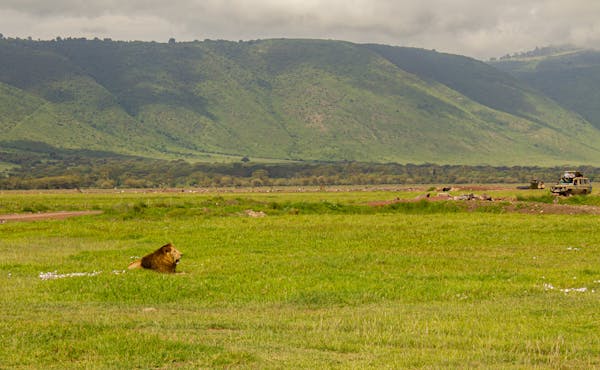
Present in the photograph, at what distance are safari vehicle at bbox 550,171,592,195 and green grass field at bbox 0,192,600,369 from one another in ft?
99.8

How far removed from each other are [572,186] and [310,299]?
5696cm

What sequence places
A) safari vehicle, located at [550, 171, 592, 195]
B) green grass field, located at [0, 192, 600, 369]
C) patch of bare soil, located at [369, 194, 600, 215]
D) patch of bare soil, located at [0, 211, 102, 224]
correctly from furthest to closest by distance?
safari vehicle, located at [550, 171, 592, 195] → patch of bare soil, located at [0, 211, 102, 224] → patch of bare soil, located at [369, 194, 600, 215] → green grass field, located at [0, 192, 600, 369]

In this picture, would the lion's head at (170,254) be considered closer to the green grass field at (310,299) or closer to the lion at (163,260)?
the lion at (163,260)

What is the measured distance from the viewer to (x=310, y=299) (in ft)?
74.9

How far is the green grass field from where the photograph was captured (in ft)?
51.1

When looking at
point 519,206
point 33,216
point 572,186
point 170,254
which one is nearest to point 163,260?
point 170,254

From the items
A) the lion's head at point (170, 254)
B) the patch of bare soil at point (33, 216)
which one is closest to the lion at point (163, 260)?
the lion's head at point (170, 254)

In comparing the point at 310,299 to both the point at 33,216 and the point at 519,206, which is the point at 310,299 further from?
the point at 33,216

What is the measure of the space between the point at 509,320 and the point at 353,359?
5.60 metres

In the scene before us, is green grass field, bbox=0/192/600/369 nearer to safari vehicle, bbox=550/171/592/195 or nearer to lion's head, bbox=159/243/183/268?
lion's head, bbox=159/243/183/268

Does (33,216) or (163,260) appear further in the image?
(33,216)

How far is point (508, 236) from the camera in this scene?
4050cm

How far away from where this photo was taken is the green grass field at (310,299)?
15570 mm

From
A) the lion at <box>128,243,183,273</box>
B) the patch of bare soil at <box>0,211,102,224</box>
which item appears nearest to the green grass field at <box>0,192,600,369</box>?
the lion at <box>128,243,183,273</box>
